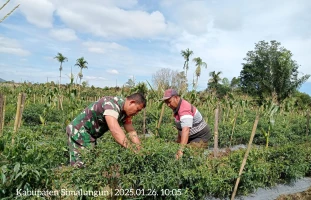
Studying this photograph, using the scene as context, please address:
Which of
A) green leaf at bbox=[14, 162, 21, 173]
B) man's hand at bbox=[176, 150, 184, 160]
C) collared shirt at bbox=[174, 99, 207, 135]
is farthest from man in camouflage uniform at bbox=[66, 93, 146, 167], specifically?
collared shirt at bbox=[174, 99, 207, 135]

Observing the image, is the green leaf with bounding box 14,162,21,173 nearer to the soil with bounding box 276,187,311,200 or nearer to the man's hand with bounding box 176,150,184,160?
the man's hand with bounding box 176,150,184,160

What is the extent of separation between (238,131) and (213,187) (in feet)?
18.3

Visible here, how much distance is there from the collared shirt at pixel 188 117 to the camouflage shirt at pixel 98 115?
89cm

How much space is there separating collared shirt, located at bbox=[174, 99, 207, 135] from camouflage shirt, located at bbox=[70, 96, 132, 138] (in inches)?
34.9

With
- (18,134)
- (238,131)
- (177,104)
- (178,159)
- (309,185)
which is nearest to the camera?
(18,134)

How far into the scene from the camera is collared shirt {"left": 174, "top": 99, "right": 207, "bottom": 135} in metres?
3.62

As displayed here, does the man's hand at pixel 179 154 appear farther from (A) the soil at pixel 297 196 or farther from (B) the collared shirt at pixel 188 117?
(A) the soil at pixel 297 196

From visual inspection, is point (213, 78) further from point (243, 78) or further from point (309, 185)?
point (309, 185)

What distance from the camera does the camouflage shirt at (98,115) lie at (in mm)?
2888

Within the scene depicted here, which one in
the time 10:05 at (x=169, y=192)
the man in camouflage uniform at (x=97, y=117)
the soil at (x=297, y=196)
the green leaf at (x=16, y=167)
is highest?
the man in camouflage uniform at (x=97, y=117)

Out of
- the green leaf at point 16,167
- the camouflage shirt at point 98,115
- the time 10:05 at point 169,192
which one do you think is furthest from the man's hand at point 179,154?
the green leaf at point 16,167

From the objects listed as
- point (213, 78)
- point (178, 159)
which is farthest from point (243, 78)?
point (178, 159)

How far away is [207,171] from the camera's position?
3.31 meters

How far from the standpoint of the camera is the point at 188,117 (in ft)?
11.9
